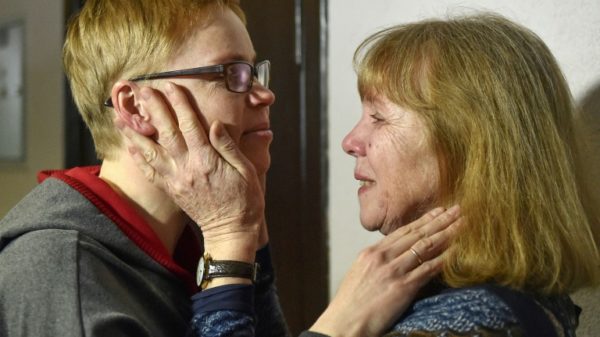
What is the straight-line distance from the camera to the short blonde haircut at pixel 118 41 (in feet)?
4.31

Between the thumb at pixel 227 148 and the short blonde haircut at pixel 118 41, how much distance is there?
145 mm

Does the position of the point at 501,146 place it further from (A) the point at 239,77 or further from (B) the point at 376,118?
(A) the point at 239,77

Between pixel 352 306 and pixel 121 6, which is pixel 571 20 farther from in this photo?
pixel 121 6

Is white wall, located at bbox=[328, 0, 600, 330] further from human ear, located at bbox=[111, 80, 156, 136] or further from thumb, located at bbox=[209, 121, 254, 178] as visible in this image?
human ear, located at bbox=[111, 80, 156, 136]

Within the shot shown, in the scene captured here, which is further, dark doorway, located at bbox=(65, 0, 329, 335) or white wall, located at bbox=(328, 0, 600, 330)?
dark doorway, located at bbox=(65, 0, 329, 335)

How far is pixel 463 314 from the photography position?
111cm

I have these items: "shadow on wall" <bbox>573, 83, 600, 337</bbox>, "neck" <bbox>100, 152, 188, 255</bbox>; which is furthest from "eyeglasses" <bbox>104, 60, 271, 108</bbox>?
"shadow on wall" <bbox>573, 83, 600, 337</bbox>

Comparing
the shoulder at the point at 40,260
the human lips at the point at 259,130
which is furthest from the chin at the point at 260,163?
the shoulder at the point at 40,260

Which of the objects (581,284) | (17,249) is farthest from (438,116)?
(17,249)

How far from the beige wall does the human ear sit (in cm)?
90

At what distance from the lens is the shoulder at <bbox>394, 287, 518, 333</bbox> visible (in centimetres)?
109

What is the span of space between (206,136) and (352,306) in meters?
0.39

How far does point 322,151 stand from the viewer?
213 centimetres

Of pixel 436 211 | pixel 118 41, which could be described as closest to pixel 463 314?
pixel 436 211
